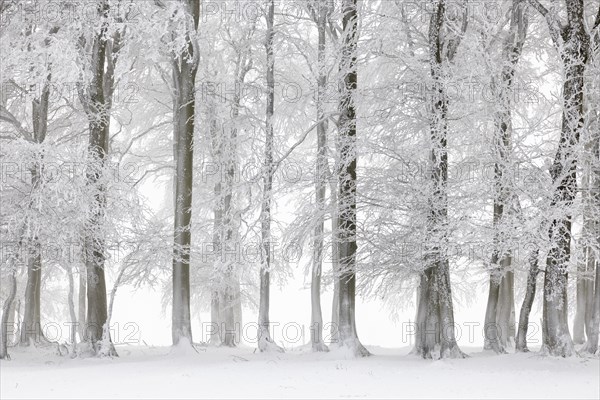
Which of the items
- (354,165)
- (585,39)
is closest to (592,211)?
(585,39)

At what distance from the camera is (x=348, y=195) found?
17.7 metres

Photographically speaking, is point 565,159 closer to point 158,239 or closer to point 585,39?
point 585,39

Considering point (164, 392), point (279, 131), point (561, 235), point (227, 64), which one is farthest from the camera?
point (227, 64)

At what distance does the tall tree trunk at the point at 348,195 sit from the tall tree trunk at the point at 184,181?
3548mm

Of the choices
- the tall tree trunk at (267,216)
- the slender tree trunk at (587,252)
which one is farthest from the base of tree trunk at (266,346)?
the slender tree trunk at (587,252)

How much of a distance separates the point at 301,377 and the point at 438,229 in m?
4.34

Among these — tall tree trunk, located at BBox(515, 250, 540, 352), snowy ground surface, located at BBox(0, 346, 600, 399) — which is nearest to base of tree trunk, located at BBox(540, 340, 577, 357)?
snowy ground surface, located at BBox(0, 346, 600, 399)

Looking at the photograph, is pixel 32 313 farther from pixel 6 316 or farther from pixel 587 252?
pixel 587 252

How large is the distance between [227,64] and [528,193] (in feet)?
39.2

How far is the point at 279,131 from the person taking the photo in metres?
21.2

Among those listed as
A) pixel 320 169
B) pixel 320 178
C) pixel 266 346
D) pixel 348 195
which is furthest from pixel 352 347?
pixel 320 169

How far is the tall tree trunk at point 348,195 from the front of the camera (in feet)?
57.8

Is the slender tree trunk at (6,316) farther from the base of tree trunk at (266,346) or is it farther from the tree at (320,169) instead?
the tree at (320,169)

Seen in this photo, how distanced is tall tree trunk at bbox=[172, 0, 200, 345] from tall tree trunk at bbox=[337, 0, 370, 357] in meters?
3.55
